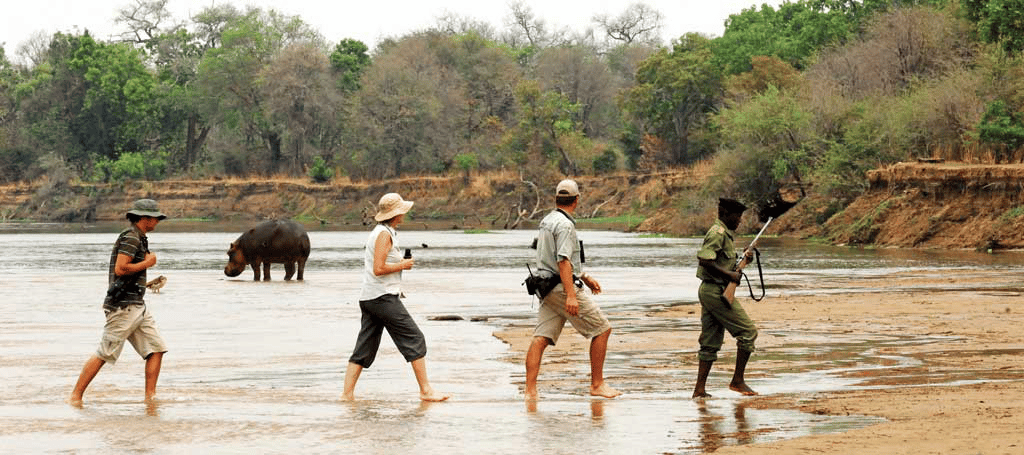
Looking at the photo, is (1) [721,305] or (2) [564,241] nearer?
(2) [564,241]

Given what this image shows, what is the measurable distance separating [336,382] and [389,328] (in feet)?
5.47

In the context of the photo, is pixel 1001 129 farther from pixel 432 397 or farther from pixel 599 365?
pixel 432 397

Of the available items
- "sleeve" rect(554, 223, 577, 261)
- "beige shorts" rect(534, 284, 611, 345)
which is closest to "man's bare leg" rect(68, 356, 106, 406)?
"beige shorts" rect(534, 284, 611, 345)

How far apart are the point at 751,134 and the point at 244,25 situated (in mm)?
59621

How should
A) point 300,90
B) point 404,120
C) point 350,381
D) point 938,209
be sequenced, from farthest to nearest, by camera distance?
point 300,90
point 404,120
point 938,209
point 350,381

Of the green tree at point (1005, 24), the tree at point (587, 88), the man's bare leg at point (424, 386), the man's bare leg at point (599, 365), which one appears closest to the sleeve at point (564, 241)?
the man's bare leg at point (599, 365)

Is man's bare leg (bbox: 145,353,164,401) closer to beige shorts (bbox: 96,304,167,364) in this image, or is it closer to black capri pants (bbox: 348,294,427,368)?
beige shorts (bbox: 96,304,167,364)

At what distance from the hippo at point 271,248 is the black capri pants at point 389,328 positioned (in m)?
19.4

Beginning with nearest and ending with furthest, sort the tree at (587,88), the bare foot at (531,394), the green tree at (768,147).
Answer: the bare foot at (531,394) → the green tree at (768,147) → the tree at (587,88)

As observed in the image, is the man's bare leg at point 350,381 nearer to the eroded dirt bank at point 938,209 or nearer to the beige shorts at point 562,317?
the beige shorts at point 562,317

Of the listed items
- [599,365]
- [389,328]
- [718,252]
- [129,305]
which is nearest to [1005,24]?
[718,252]

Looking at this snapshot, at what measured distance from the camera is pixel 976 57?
180ft

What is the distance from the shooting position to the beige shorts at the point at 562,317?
11945 millimetres

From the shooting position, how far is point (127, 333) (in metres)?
12.0
